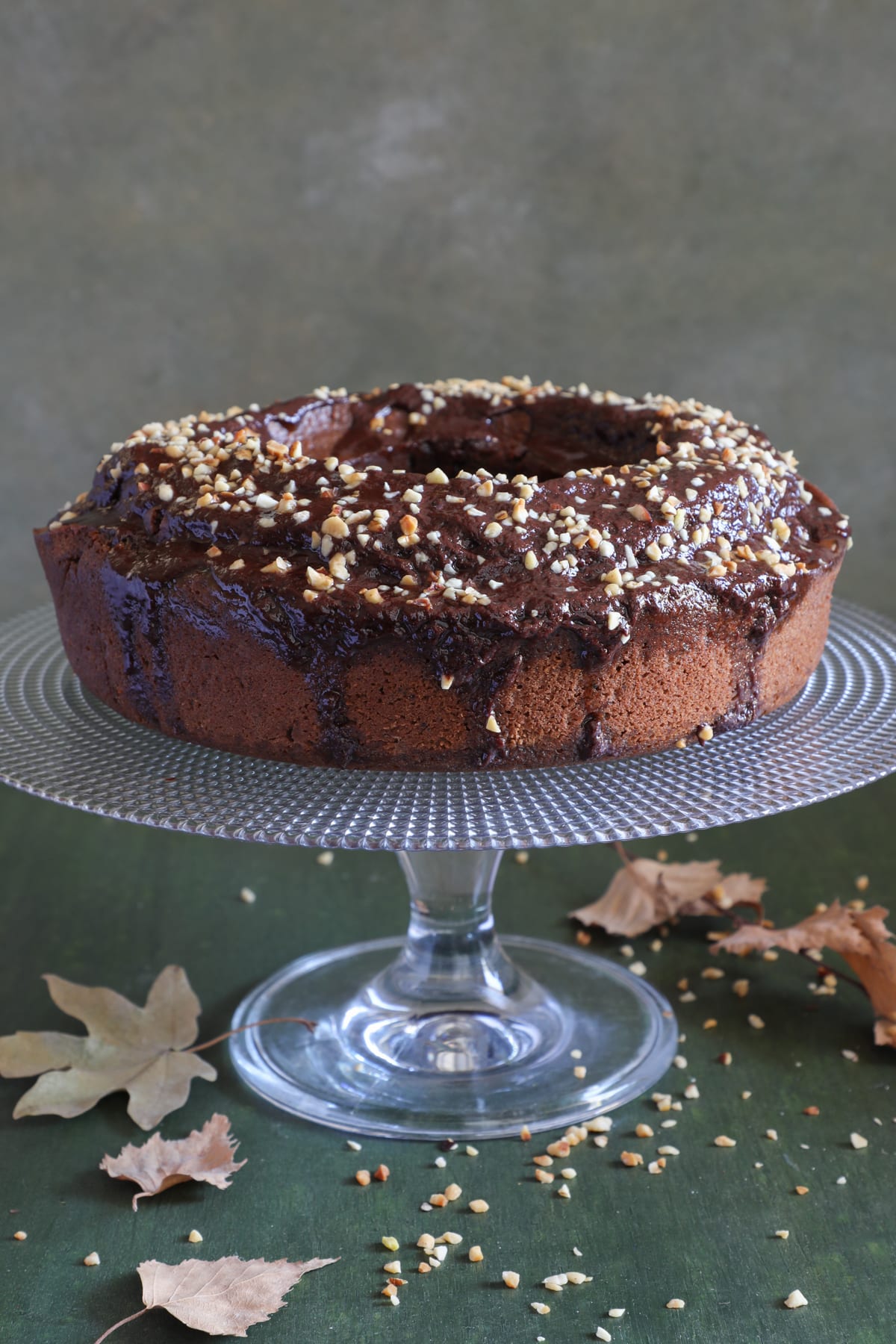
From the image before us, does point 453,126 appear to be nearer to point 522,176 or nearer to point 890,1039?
point 522,176

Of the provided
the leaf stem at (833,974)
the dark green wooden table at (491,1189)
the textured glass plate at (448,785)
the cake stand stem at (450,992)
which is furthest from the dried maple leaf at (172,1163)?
the leaf stem at (833,974)

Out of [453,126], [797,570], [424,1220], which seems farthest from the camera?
[453,126]

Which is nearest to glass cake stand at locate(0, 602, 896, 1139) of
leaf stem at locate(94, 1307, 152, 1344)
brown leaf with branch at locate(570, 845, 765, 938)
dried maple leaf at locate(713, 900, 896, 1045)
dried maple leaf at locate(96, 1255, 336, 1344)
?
brown leaf with branch at locate(570, 845, 765, 938)

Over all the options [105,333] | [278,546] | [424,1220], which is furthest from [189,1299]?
[105,333]

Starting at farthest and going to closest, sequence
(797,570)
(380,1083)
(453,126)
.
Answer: (453,126) < (380,1083) < (797,570)

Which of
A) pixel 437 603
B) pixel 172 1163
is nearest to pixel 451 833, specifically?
pixel 437 603

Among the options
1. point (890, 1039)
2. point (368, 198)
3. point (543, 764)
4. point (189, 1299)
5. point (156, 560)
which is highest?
point (368, 198)

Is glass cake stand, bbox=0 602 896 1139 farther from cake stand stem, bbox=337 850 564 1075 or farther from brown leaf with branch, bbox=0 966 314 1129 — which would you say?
brown leaf with branch, bbox=0 966 314 1129
